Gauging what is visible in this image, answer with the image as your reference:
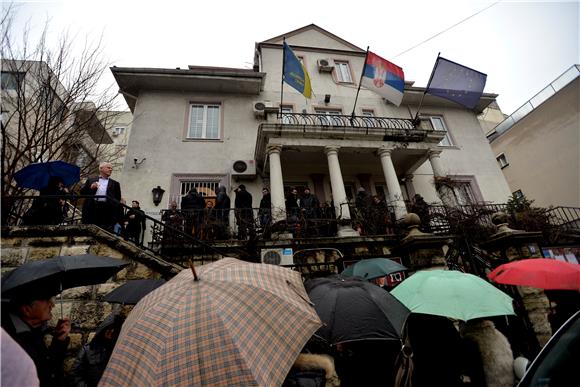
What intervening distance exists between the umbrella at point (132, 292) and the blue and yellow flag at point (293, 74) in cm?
879

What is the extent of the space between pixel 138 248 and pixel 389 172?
918 cm

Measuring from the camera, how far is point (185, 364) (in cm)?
162

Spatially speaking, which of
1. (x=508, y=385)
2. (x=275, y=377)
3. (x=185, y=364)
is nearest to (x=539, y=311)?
(x=508, y=385)

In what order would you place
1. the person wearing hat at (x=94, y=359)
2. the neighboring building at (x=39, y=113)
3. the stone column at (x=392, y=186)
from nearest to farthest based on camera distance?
the person wearing hat at (x=94, y=359), the neighboring building at (x=39, y=113), the stone column at (x=392, y=186)

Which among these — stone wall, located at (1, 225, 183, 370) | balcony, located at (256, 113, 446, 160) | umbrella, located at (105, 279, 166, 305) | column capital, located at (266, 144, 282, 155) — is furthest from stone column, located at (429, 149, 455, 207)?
umbrella, located at (105, 279, 166, 305)

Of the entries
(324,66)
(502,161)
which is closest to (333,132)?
(324,66)

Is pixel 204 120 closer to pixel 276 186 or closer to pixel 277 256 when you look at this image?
Result: pixel 276 186

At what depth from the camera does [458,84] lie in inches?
426

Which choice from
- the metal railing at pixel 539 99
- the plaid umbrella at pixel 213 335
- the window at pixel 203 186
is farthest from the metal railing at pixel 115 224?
the metal railing at pixel 539 99

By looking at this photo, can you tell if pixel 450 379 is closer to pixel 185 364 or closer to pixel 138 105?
pixel 185 364

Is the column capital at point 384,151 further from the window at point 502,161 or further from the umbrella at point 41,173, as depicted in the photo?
the window at point 502,161

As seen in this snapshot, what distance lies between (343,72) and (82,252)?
15.6m

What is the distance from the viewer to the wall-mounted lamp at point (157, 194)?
10.2 metres

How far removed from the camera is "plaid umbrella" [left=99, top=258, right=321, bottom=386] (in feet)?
5.26
